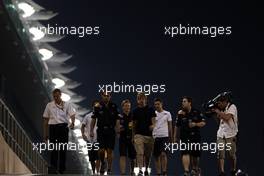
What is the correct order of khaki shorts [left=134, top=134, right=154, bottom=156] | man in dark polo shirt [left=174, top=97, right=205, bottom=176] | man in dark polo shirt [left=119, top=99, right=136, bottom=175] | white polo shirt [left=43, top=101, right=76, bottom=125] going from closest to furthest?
man in dark polo shirt [left=174, top=97, right=205, bottom=176]
khaki shorts [left=134, top=134, right=154, bottom=156]
white polo shirt [left=43, top=101, right=76, bottom=125]
man in dark polo shirt [left=119, top=99, right=136, bottom=175]

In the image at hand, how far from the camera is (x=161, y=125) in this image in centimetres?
2061

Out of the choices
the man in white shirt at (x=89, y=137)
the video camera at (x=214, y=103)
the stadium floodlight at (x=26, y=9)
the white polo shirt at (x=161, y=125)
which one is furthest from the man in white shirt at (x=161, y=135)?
the stadium floodlight at (x=26, y=9)

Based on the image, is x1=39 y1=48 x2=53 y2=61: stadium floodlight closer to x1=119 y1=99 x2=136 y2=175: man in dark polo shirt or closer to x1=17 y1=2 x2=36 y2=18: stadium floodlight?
x1=17 y1=2 x2=36 y2=18: stadium floodlight

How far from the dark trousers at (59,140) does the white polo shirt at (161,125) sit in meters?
1.87

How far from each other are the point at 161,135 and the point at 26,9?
10711 mm

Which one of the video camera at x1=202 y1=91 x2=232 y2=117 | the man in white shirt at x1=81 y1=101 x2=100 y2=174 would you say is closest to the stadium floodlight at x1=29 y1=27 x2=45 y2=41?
the man in white shirt at x1=81 y1=101 x2=100 y2=174

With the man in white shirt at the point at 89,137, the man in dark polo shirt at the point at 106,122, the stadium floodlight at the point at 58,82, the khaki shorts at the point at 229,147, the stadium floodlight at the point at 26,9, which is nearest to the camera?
the khaki shorts at the point at 229,147

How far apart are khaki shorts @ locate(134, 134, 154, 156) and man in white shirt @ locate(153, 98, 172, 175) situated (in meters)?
0.54

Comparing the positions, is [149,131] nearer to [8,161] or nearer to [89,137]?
[89,137]

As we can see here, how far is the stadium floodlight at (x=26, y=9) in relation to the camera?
2956 cm

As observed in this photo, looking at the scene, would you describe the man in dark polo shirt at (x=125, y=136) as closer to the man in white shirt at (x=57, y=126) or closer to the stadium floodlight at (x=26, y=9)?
the man in white shirt at (x=57, y=126)

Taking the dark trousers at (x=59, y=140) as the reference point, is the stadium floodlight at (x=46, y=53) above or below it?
above

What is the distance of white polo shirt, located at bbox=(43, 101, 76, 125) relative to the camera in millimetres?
20516

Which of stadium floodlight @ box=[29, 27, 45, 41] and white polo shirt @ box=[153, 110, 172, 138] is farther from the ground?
stadium floodlight @ box=[29, 27, 45, 41]
